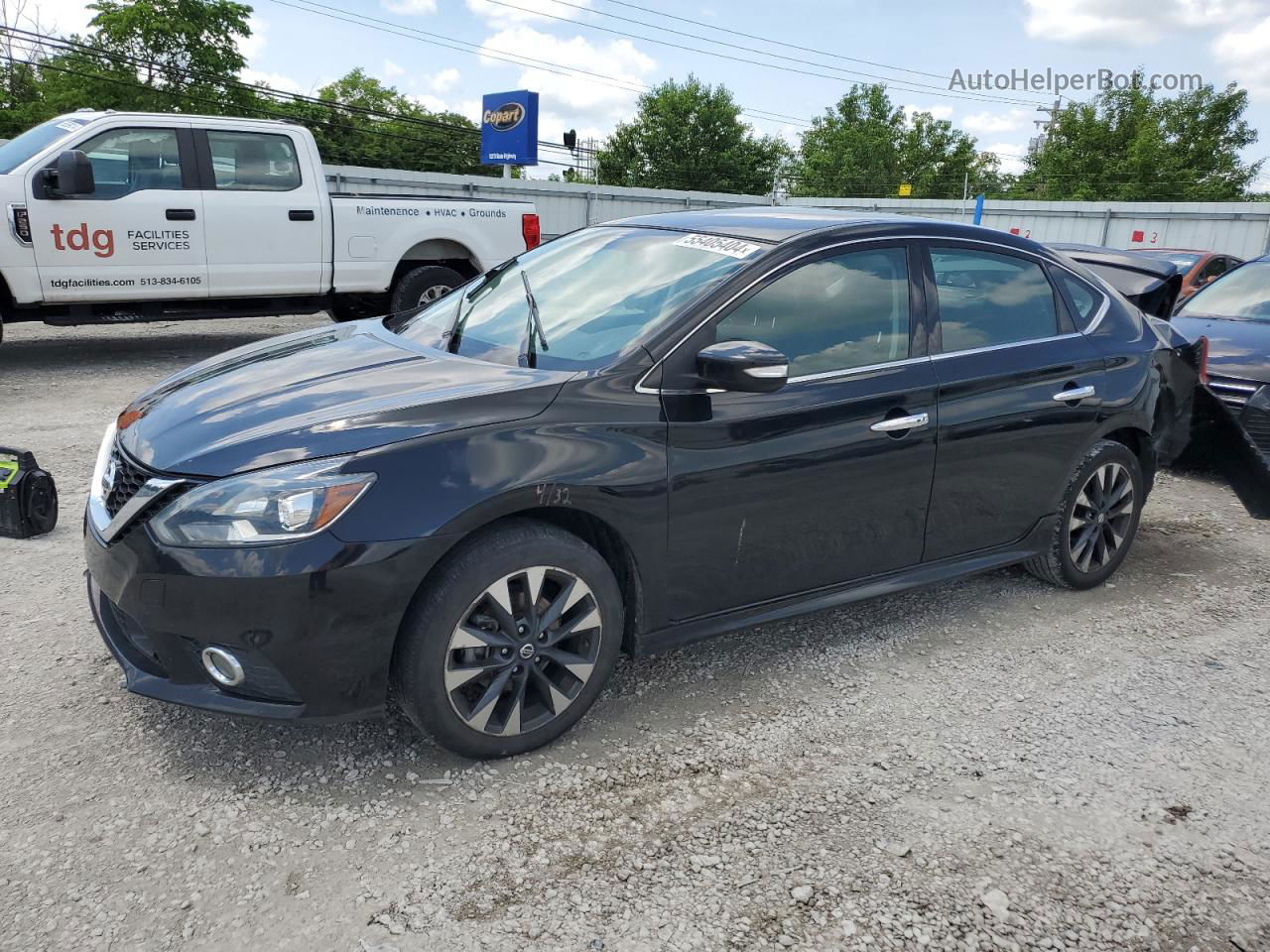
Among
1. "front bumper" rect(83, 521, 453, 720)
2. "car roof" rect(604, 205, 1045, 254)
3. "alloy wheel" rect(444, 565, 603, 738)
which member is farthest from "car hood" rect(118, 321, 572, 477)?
"car roof" rect(604, 205, 1045, 254)

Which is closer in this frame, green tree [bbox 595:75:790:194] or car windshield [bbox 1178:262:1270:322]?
car windshield [bbox 1178:262:1270:322]

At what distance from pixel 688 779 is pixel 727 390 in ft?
3.97

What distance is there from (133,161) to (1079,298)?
7706 millimetres

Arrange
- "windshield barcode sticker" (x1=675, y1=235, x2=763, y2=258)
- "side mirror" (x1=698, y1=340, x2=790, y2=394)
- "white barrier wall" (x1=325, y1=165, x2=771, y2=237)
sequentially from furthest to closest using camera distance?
"white barrier wall" (x1=325, y1=165, x2=771, y2=237) → "windshield barcode sticker" (x1=675, y1=235, x2=763, y2=258) → "side mirror" (x1=698, y1=340, x2=790, y2=394)

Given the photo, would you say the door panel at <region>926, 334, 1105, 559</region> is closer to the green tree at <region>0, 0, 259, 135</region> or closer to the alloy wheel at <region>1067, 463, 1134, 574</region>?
the alloy wheel at <region>1067, 463, 1134, 574</region>

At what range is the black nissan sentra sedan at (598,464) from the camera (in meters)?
2.65

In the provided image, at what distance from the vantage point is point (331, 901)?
2400 mm

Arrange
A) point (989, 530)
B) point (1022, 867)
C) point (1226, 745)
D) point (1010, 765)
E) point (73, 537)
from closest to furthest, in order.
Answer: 1. point (1022, 867)
2. point (1010, 765)
3. point (1226, 745)
4. point (989, 530)
5. point (73, 537)

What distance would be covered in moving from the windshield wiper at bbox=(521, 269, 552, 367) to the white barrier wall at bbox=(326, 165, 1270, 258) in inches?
606

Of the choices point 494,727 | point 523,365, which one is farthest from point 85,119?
point 494,727

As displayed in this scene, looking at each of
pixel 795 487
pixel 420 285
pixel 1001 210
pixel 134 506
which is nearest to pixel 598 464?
pixel 795 487

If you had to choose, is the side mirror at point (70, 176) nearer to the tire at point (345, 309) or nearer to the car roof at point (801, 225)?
the tire at point (345, 309)

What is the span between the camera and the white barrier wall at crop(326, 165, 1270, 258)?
21.3 m

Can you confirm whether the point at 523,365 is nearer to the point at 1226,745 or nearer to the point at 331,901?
the point at 331,901
